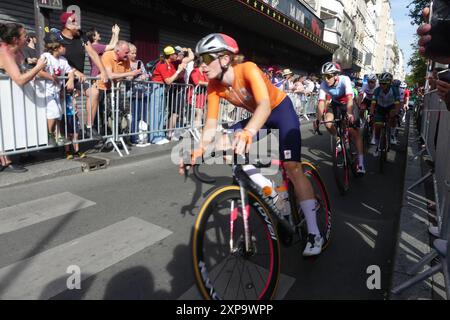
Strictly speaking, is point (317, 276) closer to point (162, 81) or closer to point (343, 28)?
point (162, 81)

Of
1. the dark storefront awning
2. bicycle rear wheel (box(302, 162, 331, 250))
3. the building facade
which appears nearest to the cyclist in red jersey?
bicycle rear wheel (box(302, 162, 331, 250))

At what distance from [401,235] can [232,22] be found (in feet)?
50.9

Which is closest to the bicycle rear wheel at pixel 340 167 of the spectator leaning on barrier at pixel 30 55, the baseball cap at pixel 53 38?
the baseball cap at pixel 53 38

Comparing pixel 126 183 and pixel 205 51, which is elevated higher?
pixel 205 51

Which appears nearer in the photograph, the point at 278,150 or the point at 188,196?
the point at 278,150

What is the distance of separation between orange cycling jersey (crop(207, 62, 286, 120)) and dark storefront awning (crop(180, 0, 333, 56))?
1140 centimetres

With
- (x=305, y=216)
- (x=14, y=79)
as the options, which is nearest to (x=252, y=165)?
(x=305, y=216)

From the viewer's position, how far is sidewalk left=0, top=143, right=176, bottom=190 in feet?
16.2

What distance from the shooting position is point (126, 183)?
5266 mm

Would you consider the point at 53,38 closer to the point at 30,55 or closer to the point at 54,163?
the point at 30,55

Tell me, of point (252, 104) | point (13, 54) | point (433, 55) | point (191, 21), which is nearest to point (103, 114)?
point (13, 54)

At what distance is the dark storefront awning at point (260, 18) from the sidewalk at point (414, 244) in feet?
35.8

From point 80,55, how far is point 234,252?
5.70 m

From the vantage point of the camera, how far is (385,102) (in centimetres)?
798
